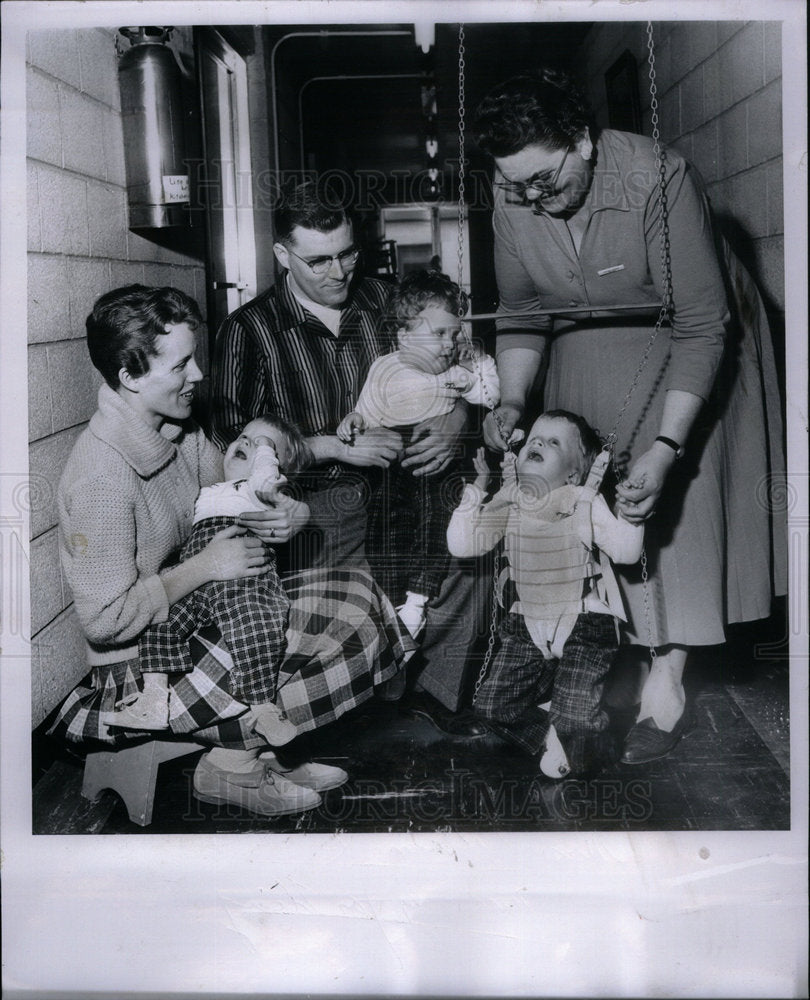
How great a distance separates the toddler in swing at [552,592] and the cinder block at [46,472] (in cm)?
67

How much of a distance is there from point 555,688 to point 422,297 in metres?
0.72

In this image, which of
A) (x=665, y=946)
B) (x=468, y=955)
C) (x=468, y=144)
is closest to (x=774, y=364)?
(x=468, y=144)

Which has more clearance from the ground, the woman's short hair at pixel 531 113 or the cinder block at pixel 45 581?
the woman's short hair at pixel 531 113

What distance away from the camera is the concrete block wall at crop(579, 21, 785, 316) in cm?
161

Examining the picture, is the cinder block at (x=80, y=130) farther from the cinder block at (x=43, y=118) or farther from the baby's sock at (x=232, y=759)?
the baby's sock at (x=232, y=759)

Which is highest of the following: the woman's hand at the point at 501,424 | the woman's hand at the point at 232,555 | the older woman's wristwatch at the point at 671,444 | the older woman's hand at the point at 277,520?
the woman's hand at the point at 501,424

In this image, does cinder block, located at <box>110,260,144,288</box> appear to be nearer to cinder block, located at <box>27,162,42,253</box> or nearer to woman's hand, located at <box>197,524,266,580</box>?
cinder block, located at <box>27,162,42,253</box>

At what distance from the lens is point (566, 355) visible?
1661mm

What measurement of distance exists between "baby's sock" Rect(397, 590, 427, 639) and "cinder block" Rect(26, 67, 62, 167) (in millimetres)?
946

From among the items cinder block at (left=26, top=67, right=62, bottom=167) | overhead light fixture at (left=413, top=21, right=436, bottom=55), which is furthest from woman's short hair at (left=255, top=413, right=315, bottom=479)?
overhead light fixture at (left=413, top=21, right=436, bottom=55)

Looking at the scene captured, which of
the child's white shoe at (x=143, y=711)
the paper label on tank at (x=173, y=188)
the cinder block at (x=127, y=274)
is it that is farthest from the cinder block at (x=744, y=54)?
the child's white shoe at (x=143, y=711)

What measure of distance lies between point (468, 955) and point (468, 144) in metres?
1.38

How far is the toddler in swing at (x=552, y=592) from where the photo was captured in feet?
5.46

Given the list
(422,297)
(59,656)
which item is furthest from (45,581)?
(422,297)
